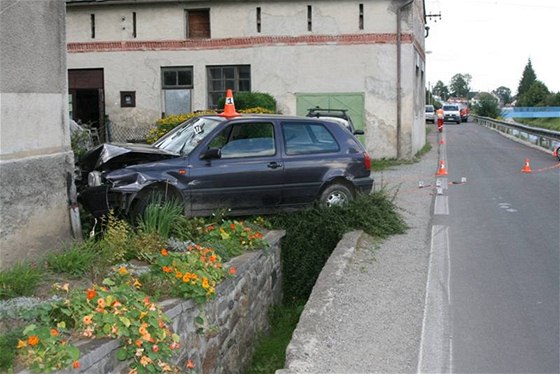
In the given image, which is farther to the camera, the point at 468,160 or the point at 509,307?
the point at 468,160

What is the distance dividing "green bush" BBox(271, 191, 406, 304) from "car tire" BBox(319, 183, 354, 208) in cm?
16

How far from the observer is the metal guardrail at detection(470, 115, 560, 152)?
2848 centimetres

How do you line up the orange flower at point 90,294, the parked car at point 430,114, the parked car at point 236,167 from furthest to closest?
1. the parked car at point 430,114
2. the parked car at point 236,167
3. the orange flower at point 90,294

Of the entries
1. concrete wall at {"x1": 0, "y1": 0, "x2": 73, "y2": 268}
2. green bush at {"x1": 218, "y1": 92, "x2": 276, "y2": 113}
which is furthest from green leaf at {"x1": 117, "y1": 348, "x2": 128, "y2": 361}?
green bush at {"x1": 218, "y1": 92, "x2": 276, "y2": 113}

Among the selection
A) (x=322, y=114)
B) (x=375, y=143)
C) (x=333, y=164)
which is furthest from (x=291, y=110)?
(x=333, y=164)

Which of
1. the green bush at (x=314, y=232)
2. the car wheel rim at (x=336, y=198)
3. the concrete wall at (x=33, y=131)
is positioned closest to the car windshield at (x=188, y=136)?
the green bush at (x=314, y=232)

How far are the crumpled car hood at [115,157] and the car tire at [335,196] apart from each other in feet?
7.96

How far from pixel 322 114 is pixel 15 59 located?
13.1m

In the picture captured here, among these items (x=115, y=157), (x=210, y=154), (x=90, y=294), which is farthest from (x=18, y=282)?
(x=210, y=154)

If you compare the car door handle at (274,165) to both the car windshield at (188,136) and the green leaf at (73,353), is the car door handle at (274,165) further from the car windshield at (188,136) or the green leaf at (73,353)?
the green leaf at (73,353)

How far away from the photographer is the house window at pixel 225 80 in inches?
978

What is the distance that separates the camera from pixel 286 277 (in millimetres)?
10242

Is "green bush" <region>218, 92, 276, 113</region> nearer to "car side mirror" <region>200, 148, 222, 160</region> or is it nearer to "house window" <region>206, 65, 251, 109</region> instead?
"house window" <region>206, 65, 251, 109</region>

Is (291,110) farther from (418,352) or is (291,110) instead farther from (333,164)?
(418,352)
